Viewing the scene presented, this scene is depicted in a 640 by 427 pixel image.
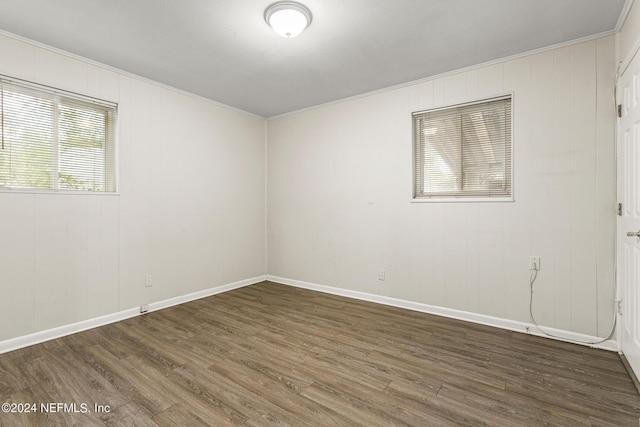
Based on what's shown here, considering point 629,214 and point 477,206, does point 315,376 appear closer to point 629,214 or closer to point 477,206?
point 477,206

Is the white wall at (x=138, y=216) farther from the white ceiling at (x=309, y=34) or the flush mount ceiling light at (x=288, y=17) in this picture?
the flush mount ceiling light at (x=288, y=17)

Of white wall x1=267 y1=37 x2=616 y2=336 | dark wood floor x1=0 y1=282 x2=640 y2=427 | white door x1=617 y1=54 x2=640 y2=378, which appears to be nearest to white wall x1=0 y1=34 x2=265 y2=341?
dark wood floor x1=0 y1=282 x2=640 y2=427

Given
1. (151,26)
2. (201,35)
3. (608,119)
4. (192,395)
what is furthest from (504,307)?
(151,26)

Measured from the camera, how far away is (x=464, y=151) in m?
3.33

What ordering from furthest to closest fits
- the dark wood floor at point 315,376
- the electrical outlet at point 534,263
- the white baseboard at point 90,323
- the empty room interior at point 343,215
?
the electrical outlet at point 534,263, the white baseboard at point 90,323, the empty room interior at point 343,215, the dark wood floor at point 315,376

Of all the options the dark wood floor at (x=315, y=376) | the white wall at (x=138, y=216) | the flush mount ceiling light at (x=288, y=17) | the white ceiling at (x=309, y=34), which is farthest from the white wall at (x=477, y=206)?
the flush mount ceiling light at (x=288, y=17)

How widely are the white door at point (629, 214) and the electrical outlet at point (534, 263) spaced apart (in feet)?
1.77

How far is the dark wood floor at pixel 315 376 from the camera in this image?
69.8 inches

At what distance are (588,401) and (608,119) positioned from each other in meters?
2.18

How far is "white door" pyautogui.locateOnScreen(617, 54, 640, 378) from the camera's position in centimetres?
207

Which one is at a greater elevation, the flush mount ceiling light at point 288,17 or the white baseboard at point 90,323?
the flush mount ceiling light at point 288,17

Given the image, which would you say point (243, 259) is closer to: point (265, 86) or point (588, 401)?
point (265, 86)

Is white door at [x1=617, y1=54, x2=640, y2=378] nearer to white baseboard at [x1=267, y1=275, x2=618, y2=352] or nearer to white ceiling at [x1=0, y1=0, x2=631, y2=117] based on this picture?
white baseboard at [x1=267, y1=275, x2=618, y2=352]

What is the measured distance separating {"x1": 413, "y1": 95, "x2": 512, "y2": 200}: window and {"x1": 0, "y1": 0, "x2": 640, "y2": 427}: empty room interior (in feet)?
0.07
